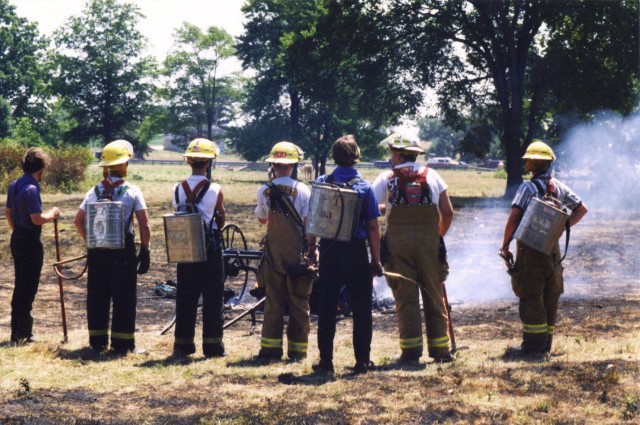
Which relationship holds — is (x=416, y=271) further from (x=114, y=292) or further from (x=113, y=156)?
(x=113, y=156)

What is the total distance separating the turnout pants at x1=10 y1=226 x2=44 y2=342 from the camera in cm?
846

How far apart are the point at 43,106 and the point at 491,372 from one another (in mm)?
69490

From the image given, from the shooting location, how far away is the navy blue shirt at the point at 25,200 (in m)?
8.33

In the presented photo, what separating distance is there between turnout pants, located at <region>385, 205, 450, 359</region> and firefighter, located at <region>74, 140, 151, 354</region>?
2233 millimetres

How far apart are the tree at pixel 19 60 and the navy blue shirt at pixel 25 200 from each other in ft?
206

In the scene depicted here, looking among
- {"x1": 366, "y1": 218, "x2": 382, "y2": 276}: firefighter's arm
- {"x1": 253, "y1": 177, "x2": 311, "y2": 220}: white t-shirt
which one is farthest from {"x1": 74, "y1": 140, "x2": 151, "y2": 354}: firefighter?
{"x1": 366, "y1": 218, "x2": 382, "y2": 276}: firefighter's arm

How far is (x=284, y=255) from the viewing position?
7.62 meters

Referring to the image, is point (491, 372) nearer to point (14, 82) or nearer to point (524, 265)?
point (524, 265)

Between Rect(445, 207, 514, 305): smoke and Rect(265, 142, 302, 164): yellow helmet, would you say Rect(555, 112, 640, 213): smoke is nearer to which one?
Rect(445, 207, 514, 305): smoke

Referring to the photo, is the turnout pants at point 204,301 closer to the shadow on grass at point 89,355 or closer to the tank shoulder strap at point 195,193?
the tank shoulder strap at point 195,193

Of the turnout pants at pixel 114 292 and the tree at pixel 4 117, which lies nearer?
the turnout pants at pixel 114 292

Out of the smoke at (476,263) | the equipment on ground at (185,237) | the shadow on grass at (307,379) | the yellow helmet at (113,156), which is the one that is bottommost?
the smoke at (476,263)

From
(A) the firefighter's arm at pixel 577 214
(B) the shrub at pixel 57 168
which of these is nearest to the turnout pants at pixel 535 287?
(A) the firefighter's arm at pixel 577 214

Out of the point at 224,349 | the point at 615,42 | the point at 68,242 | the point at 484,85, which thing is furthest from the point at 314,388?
the point at 484,85
